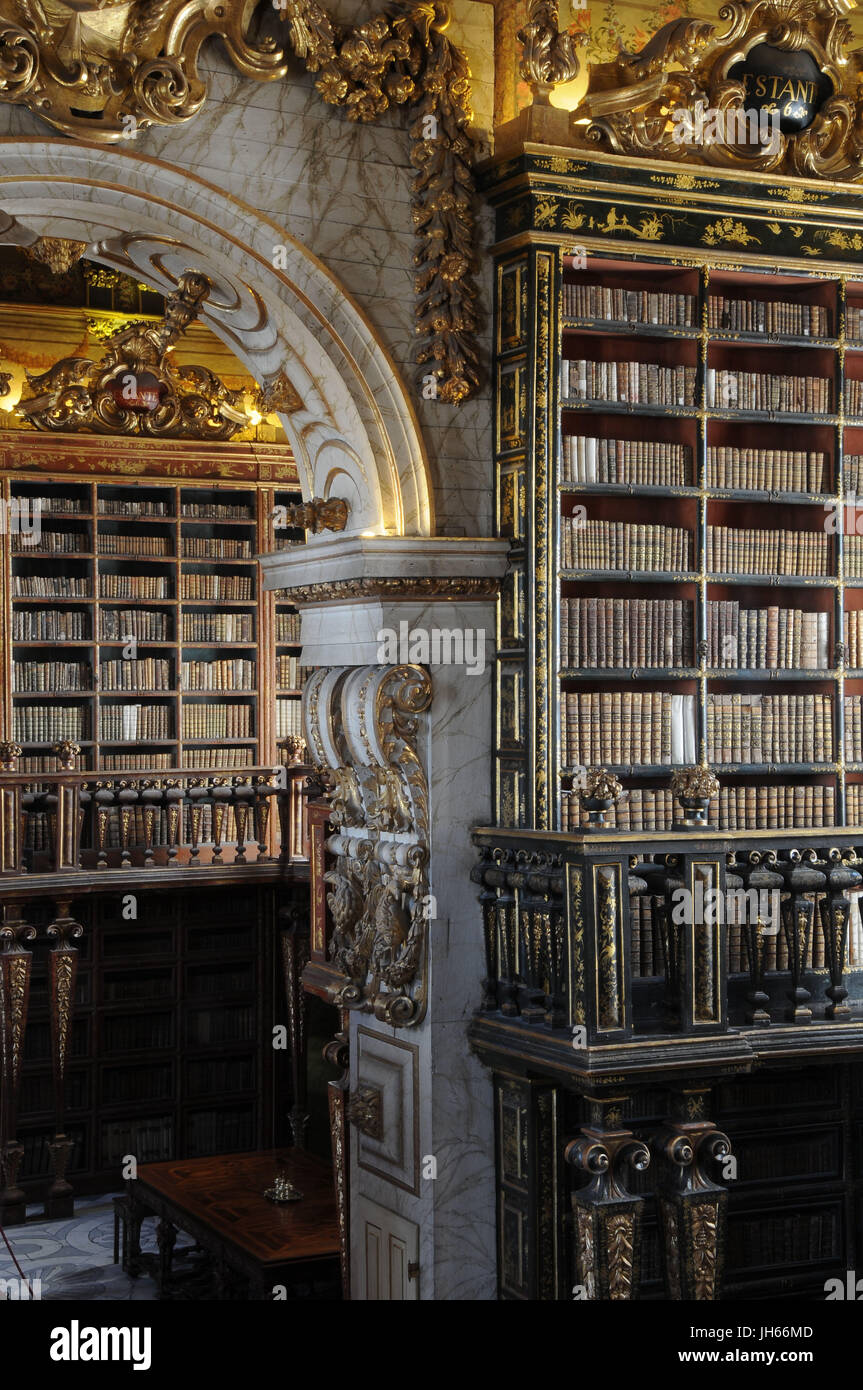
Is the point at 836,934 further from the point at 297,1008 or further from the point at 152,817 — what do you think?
the point at 152,817

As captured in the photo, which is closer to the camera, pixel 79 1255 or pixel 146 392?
pixel 79 1255

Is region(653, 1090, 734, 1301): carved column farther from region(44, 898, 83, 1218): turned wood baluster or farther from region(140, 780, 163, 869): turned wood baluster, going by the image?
region(140, 780, 163, 869): turned wood baluster

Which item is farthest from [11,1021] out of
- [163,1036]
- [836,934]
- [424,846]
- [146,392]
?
[836,934]

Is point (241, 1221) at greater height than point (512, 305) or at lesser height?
lesser

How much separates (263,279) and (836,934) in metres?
2.82

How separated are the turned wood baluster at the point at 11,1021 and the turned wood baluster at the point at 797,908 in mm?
4102

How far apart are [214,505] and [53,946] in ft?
8.79

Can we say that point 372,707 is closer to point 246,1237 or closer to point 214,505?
point 246,1237

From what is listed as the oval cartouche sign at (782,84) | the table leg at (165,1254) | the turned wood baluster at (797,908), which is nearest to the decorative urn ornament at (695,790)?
the turned wood baluster at (797,908)

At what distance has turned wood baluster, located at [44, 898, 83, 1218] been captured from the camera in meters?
8.34

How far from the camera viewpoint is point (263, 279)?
5.56 m

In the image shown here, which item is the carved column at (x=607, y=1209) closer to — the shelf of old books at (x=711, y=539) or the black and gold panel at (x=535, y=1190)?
the black and gold panel at (x=535, y=1190)

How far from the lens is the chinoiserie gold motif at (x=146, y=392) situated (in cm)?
595

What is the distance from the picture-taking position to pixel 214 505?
31.8 feet
